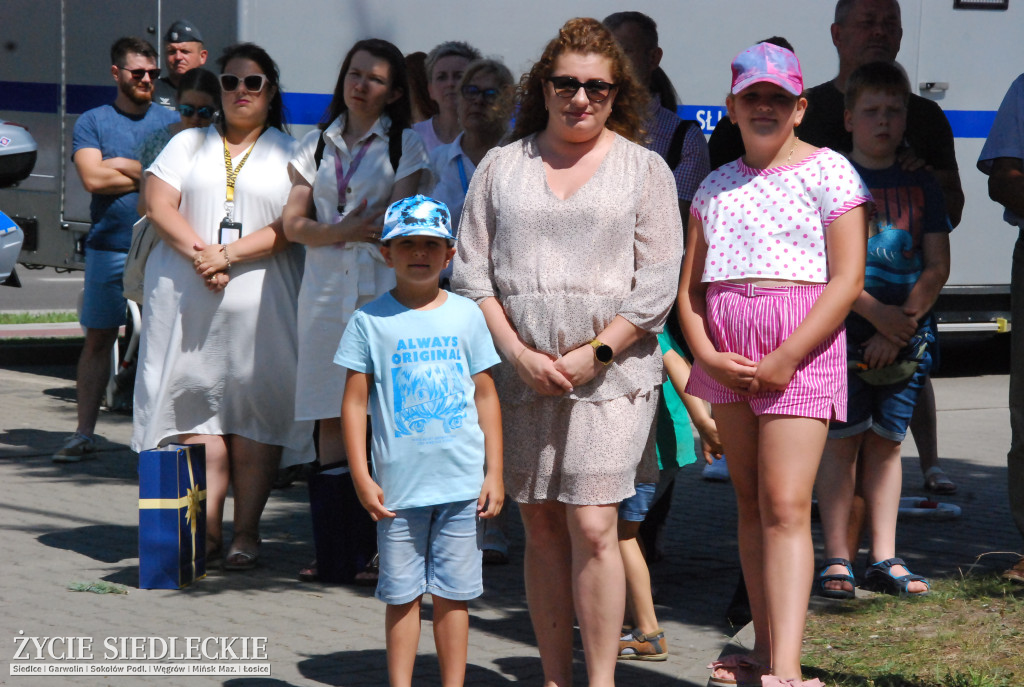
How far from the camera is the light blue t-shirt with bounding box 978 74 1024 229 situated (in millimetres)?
5539

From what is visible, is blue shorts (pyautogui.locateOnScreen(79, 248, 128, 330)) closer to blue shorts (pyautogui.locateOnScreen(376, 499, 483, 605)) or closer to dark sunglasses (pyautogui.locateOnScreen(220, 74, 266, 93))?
dark sunglasses (pyautogui.locateOnScreen(220, 74, 266, 93))

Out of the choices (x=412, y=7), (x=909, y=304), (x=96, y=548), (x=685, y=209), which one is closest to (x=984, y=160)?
(x=909, y=304)

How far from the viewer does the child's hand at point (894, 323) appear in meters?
5.39

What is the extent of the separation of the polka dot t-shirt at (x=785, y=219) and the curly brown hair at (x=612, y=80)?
1.58 feet

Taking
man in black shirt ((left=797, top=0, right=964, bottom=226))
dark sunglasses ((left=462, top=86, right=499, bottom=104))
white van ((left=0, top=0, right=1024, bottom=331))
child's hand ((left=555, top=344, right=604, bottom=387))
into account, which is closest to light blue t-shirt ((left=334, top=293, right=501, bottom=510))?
child's hand ((left=555, top=344, right=604, bottom=387))

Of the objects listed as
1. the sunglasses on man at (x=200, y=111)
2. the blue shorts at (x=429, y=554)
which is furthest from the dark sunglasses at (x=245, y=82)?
the blue shorts at (x=429, y=554)

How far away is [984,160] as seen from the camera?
5.65m

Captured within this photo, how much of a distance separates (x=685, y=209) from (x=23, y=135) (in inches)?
134

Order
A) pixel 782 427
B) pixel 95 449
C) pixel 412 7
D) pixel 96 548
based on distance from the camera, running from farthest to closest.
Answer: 1. pixel 412 7
2. pixel 95 449
3. pixel 96 548
4. pixel 782 427

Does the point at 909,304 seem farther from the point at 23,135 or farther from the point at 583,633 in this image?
the point at 23,135

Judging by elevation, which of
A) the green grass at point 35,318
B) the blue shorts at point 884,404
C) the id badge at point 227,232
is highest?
the id badge at point 227,232

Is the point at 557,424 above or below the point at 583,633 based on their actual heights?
above

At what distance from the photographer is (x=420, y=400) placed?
13.6ft

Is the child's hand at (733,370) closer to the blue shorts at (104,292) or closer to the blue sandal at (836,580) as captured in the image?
the blue sandal at (836,580)
